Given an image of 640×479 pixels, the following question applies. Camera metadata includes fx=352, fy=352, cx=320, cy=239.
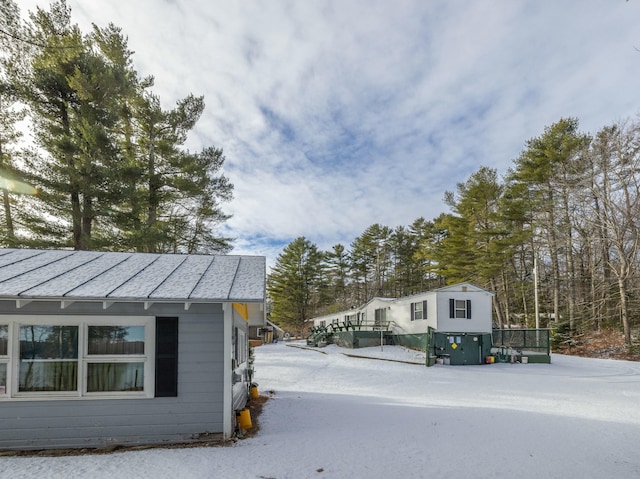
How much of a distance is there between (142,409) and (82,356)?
127 centimetres

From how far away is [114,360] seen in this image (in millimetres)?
5672

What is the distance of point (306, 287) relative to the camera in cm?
4250

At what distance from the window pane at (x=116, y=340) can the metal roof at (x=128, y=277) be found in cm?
74

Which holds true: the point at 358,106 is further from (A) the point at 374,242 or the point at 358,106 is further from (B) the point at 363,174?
(A) the point at 374,242

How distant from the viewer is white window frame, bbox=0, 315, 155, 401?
5430 millimetres

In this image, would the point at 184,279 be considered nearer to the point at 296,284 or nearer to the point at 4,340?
the point at 4,340

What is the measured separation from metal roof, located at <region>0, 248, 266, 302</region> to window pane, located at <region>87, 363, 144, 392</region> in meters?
1.28

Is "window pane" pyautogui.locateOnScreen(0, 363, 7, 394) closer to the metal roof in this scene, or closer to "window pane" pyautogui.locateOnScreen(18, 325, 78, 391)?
"window pane" pyautogui.locateOnScreen(18, 325, 78, 391)

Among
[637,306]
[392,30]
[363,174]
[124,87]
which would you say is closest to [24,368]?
[392,30]

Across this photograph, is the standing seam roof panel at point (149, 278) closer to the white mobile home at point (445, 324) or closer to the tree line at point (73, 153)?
the tree line at point (73, 153)

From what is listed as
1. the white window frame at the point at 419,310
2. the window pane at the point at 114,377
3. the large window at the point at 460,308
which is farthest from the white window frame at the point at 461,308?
the window pane at the point at 114,377

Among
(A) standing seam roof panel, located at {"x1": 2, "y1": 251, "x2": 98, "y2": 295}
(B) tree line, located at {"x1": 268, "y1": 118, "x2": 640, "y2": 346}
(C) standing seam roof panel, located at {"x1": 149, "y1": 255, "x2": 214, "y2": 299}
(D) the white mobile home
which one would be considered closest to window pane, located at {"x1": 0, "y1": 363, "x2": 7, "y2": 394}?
(A) standing seam roof panel, located at {"x1": 2, "y1": 251, "x2": 98, "y2": 295}

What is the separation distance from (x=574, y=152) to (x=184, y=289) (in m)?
26.0

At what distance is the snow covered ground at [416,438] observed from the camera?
187 inches
